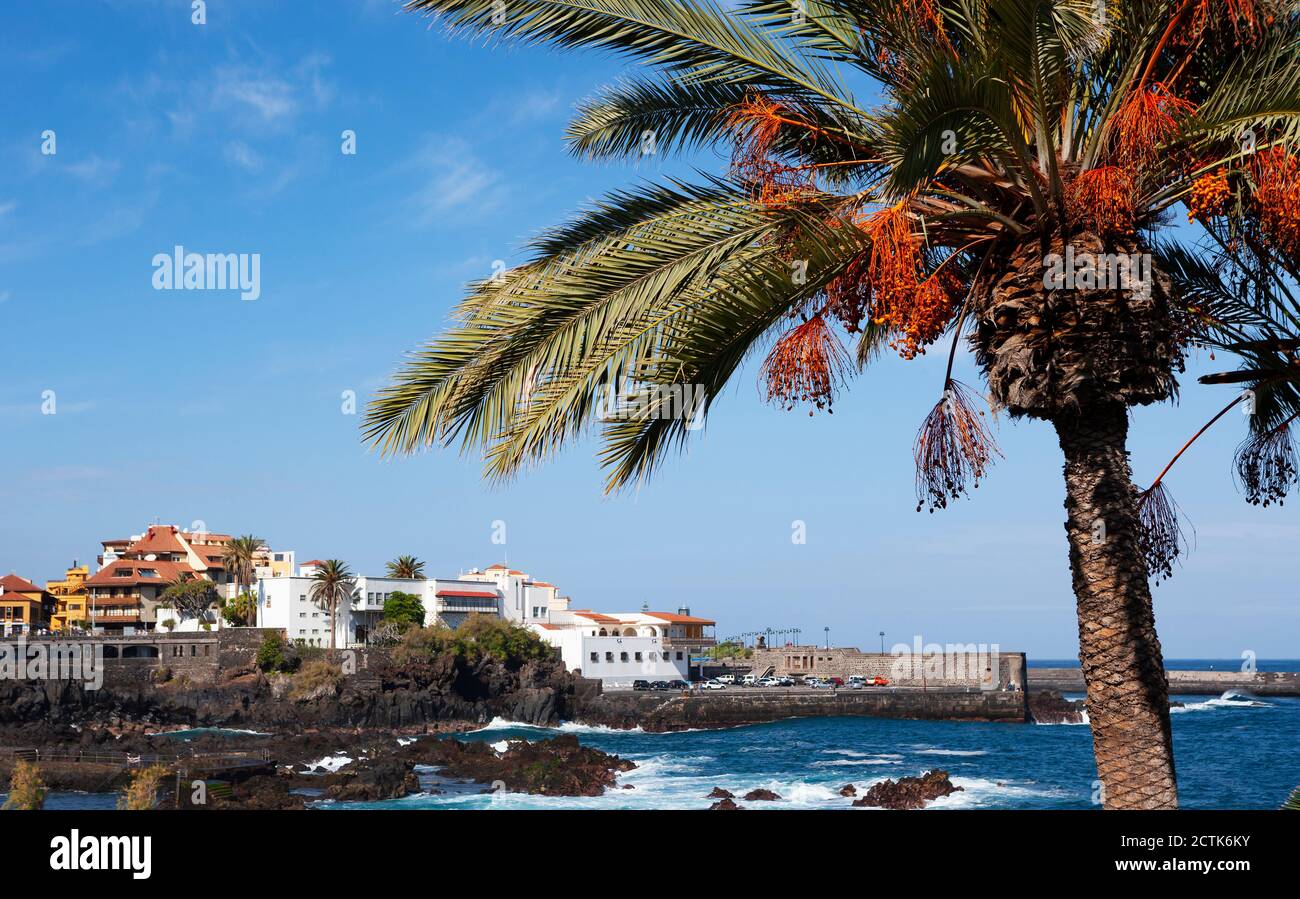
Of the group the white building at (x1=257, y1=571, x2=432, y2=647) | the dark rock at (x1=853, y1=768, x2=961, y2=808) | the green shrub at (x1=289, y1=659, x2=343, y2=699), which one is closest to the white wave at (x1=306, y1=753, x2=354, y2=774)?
the green shrub at (x1=289, y1=659, x2=343, y2=699)

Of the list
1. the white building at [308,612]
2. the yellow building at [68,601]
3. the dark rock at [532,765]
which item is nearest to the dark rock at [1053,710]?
the dark rock at [532,765]

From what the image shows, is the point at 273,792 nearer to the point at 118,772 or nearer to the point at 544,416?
the point at 118,772

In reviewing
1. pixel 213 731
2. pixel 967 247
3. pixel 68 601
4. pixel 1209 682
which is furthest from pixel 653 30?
pixel 1209 682

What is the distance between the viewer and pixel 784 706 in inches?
3521

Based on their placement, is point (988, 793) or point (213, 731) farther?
point (213, 731)

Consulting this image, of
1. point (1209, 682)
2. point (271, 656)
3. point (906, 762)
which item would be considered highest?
point (271, 656)

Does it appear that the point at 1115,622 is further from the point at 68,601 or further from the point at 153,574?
the point at 68,601

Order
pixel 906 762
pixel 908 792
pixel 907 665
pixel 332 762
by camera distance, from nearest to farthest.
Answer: pixel 908 792, pixel 332 762, pixel 906 762, pixel 907 665

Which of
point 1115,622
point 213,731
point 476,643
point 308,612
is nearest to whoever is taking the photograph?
point 1115,622

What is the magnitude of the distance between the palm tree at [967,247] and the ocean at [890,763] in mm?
25849

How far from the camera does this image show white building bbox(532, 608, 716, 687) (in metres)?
92.9

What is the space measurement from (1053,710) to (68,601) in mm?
84267

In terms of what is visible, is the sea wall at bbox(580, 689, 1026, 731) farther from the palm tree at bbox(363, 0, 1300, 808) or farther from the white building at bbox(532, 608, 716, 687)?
the palm tree at bbox(363, 0, 1300, 808)

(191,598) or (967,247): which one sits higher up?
(967,247)
